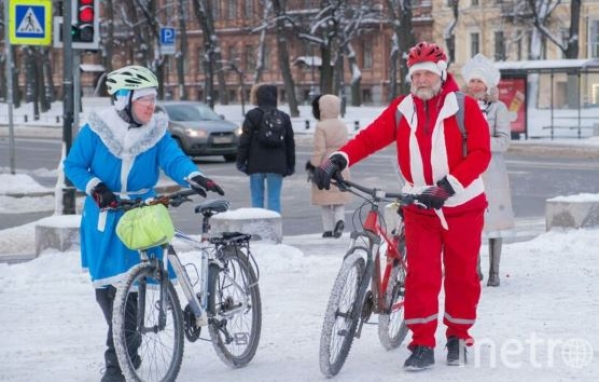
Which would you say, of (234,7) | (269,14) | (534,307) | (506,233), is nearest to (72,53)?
(506,233)

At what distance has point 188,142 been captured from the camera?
29.1 metres

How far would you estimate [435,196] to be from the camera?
6.80 m

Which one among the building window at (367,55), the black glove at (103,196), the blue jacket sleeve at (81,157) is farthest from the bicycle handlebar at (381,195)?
the building window at (367,55)

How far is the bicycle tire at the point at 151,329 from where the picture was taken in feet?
21.2

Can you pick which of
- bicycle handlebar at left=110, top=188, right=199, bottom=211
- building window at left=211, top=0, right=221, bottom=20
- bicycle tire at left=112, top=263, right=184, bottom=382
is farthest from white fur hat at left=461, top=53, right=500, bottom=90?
building window at left=211, top=0, right=221, bottom=20

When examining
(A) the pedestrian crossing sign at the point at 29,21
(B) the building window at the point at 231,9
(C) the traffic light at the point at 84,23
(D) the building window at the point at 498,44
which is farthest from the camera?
(B) the building window at the point at 231,9

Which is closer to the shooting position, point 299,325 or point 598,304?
point 299,325

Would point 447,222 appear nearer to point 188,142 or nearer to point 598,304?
point 598,304

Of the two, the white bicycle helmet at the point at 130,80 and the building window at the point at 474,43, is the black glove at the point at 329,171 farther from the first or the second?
the building window at the point at 474,43

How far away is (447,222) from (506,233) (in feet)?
10.3

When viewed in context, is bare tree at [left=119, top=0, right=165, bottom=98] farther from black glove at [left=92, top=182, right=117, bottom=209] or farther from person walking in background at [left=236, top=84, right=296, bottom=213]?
black glove at [left=92, top=182, right=117, bottom=209]

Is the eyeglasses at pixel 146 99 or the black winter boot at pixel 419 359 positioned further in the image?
the black winter boot at pixel 419 359

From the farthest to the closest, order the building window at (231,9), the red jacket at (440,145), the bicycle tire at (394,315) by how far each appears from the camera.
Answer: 1. the building window at (231,9)
2. the bicycle tire at (394,315)
3. the red jacket at (440,145)

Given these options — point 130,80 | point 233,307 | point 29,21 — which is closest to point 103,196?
point 130,80
